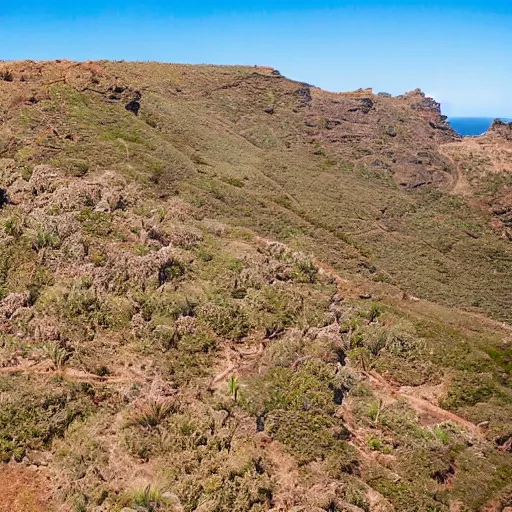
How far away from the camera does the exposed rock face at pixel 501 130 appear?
224ft

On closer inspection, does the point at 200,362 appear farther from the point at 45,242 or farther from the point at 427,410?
the point at 45,242

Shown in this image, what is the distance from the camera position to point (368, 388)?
1312 centimetres

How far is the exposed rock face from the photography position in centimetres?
6841

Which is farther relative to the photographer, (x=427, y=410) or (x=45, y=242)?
(x=45, y=242)

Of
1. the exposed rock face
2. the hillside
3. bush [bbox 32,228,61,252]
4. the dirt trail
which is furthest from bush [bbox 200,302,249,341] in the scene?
the exposed rock face

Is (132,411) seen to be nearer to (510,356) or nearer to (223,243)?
(223,243)

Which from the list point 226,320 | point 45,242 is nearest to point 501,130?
point 226,320

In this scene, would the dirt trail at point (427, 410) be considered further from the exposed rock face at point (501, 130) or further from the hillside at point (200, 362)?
the exposed rock face at point (501, 130)

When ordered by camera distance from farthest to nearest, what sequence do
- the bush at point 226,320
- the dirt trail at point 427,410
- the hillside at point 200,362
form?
the bush at point 226,320 < the dirt trail at point 427,410 < the hillside at point 200,362

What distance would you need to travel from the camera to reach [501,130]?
69.4 meters

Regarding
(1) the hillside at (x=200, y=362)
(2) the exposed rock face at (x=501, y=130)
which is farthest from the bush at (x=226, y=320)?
(2) the exposed rock face at (x=501, y=130)

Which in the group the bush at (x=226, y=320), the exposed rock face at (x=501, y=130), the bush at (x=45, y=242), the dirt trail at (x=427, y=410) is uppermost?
the exposed rock face at (x=501, y=130)

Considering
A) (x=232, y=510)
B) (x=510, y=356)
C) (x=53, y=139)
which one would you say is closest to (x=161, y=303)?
(x=232, y=510)

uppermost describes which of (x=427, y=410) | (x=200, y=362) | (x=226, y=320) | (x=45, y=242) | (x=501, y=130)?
(x=501, y=130)
